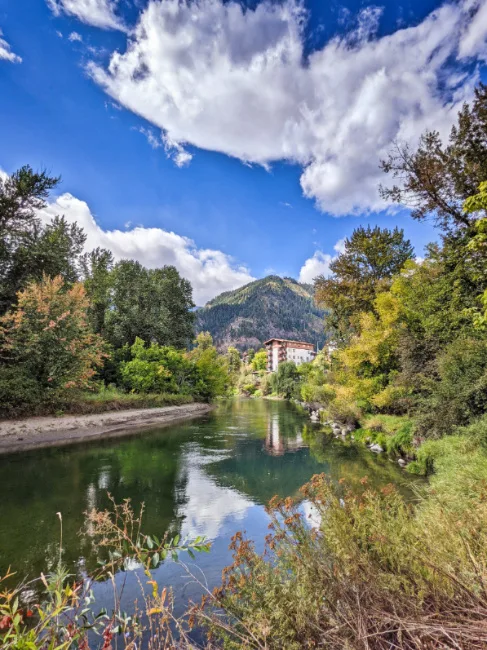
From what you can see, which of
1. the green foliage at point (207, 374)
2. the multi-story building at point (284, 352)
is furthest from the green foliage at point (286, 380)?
the multi-story building at point (284, 352)

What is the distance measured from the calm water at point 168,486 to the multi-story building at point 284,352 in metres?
80.1

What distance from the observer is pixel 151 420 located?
970 inches

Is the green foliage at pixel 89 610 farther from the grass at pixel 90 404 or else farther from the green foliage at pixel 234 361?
the green foliage at pixel 234 361

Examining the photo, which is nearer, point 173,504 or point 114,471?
point 173,504

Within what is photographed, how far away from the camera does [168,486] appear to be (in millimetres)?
9828

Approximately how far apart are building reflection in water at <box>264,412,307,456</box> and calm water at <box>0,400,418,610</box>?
0.06 metres

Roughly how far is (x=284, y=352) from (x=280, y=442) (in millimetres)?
80779

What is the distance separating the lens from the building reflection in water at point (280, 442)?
607 inches

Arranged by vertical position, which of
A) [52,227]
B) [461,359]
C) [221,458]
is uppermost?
[52,227]

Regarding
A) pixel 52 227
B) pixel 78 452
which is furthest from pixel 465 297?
pixel 52 227

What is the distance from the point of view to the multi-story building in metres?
97.6

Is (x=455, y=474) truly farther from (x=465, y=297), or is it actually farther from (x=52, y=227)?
(x=52, y=227)

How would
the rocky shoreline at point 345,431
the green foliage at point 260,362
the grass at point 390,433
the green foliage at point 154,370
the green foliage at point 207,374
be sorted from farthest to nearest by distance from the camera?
the green foliage at point 260,362 → the green foliage at point 207,374 → the green foliage at point 154,370 → the grass at point 390,433 → the rocky shoreline at point 345,431

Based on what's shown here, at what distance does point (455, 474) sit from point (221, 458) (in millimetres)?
9231
